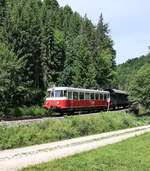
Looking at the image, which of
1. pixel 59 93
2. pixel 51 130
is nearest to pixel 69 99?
pixel 59 93

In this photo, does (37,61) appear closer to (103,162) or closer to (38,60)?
(38,60)

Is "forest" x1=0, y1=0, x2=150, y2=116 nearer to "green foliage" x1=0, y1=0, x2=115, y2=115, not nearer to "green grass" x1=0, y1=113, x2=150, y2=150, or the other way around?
"green foliage" x1=0, y1=0, x2=115, y2=115

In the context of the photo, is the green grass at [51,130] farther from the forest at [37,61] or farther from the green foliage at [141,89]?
the green foliage at [141,89]

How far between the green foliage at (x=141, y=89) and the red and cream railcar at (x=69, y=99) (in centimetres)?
967

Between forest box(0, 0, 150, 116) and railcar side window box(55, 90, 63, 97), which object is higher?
forest box(0, 0, 150, 116)

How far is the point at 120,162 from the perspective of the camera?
8.27m

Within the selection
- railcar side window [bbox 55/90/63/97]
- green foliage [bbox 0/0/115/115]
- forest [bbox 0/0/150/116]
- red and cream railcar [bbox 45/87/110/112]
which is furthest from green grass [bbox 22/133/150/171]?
green foliage [bbox 0/0/115/115]

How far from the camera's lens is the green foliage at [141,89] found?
3508 centimetres

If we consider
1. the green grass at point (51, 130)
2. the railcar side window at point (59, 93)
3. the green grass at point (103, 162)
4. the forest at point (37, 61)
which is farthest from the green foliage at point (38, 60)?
the green grass at point (103, 162)

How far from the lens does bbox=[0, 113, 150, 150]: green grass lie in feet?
41.1

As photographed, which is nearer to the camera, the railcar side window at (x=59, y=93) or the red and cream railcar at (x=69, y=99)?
the red and cream railcar at (x=69, y=99)

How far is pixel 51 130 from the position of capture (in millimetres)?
14906

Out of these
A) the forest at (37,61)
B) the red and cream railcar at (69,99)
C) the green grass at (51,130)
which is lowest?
the green grass at (51,130)

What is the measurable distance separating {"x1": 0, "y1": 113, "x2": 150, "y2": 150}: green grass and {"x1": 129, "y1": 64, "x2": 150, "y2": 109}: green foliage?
15117 millimetres
